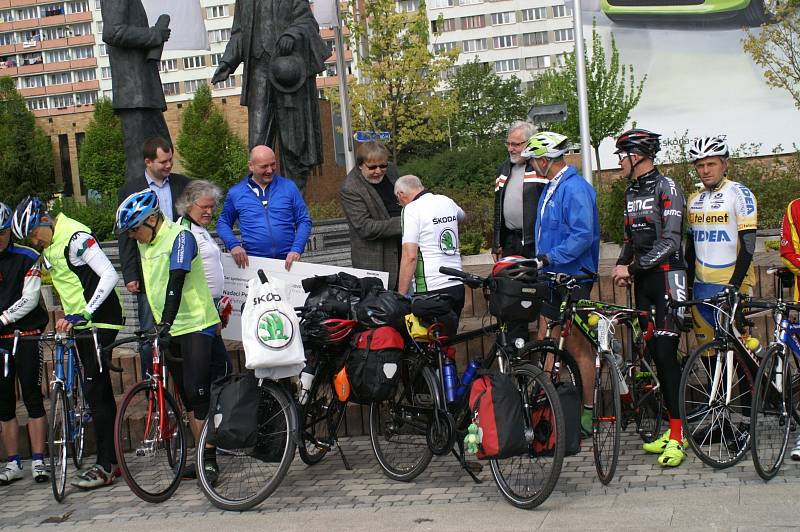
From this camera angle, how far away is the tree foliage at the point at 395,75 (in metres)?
45.2

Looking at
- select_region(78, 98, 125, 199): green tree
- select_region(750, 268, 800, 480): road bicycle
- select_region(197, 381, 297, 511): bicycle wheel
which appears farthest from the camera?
select_region(78, 98, 125, 199): green tree

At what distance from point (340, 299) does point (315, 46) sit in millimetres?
6097

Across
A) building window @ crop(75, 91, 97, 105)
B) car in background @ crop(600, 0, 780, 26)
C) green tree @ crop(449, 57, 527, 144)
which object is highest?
building window @ crop(75, 91, 97, 105)

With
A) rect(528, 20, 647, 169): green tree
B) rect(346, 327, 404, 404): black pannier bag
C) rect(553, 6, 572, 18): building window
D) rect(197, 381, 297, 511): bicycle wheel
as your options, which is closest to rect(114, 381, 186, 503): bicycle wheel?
rect(197, 381, 297, 511): bicycle wheel

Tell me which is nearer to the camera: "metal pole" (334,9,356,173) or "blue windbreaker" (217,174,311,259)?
"blue windbreaker" (217,174,311,259)

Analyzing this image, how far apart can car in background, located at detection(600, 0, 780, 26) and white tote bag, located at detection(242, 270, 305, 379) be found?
173 feet

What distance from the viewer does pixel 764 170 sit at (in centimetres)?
2173

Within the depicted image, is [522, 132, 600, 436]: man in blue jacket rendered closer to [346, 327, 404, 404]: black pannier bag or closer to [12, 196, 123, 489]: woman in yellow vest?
[346, 327, 404, 404]: black pannier bag

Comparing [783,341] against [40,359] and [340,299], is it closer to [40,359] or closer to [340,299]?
[340,299]

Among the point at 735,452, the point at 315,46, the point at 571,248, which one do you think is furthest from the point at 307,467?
the point at 315,46

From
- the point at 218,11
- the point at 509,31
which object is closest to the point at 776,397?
the point at 509,31

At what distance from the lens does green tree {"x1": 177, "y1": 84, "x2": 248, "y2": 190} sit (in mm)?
75375

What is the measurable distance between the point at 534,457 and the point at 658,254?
159 cm

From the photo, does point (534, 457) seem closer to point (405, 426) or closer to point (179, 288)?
point (405, 426)
